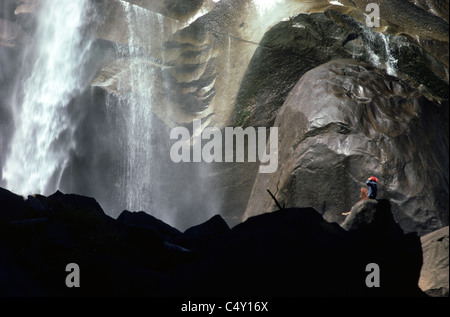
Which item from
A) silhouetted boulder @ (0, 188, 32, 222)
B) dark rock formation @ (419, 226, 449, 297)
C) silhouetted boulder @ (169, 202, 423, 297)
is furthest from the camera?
dark rock formation @ (419, 226, 449, 297)

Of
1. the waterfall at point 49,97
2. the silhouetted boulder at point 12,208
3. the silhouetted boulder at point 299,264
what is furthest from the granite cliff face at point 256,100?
the silhouetted boulder at point 12,208

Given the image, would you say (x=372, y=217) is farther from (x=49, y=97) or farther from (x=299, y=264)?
(x=49, y=97)

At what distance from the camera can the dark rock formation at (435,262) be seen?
10.2 m

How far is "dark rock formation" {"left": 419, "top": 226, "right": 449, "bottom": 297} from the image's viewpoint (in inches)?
402

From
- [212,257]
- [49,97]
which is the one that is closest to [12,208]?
[212,257]

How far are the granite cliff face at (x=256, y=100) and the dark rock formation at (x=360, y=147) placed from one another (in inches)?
1.2

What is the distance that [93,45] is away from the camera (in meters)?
17.9

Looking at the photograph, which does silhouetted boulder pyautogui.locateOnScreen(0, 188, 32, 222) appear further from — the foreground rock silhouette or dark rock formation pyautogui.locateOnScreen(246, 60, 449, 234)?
dark rock formation pyautogui.locateOnScreen(246, 60, 449, 234)

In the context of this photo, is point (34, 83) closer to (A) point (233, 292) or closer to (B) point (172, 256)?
(B) point (172, 256)

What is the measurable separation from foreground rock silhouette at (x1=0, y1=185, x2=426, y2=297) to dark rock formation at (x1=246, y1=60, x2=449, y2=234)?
2.93 meters

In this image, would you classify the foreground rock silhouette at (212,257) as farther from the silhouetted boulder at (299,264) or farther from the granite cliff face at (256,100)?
the granite cliff face at (256,100)

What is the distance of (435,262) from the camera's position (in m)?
10.6

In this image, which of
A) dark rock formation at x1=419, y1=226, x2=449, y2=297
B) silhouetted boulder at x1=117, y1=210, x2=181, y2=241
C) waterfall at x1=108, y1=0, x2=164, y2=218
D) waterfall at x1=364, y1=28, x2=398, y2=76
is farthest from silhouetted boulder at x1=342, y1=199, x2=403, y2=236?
waterfall at x1=108, y1=0, x2=164, y2=218
